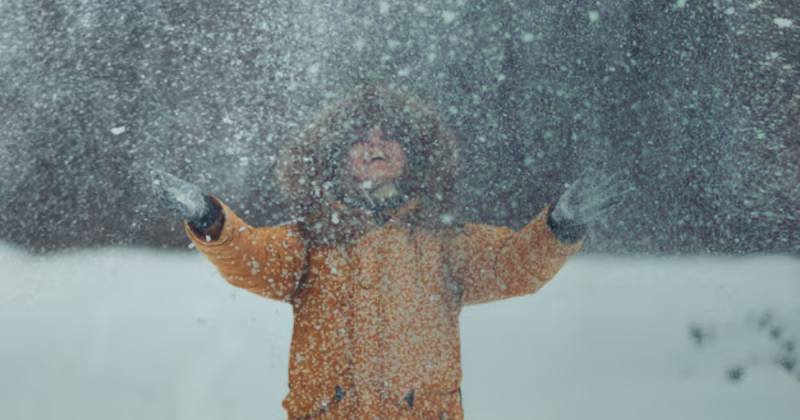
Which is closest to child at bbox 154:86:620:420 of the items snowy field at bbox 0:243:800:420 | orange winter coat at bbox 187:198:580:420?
orange winter coat at bbox 187:198:580:420

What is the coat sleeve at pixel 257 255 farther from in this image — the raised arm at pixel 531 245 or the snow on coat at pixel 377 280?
the raised arm at pixel 531 245

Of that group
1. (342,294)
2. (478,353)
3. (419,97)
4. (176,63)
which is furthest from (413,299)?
(176,63)

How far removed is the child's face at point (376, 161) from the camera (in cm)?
133

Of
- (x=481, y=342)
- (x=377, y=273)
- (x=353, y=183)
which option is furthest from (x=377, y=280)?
(x=481, y=342)

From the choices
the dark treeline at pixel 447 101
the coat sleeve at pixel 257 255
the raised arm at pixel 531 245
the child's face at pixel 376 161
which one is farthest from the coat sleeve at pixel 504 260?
the dark treeline at pixel 447 101

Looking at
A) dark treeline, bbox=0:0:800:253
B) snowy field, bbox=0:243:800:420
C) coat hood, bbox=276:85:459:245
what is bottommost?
snowy field, bbox=0:243:800:420

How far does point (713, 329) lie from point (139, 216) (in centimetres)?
207

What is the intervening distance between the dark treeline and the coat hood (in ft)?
2.04

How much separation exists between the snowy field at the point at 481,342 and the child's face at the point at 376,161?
83cm

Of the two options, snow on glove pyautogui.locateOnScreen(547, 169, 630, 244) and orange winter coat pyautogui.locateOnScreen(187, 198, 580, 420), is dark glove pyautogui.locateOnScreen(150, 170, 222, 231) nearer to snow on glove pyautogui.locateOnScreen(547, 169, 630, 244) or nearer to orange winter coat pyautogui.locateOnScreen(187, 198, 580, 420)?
orange winter coat pyautogui.locateOnScreen(187, 198, 580, 420)

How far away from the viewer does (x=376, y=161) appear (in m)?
1.33

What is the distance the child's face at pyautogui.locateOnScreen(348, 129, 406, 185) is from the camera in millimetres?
1335

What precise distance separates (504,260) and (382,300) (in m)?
0.30

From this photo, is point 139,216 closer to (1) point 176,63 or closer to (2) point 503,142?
(1) point 176,63
